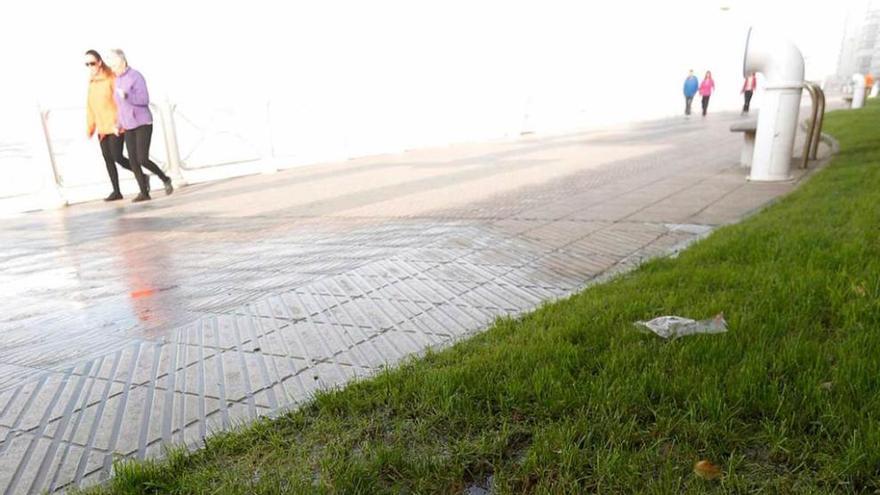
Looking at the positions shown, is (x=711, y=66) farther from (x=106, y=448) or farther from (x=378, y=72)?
(x=106, y=448)

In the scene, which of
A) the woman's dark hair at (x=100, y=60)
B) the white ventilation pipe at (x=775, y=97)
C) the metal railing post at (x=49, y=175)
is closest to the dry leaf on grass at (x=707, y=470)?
the white ventilation pipe at (x=775, y=97)

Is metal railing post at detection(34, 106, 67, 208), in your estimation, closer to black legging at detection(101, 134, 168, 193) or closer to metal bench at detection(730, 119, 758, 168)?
black legging at detection(101, 134, 168, 193)

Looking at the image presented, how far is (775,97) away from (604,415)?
665 centimetres

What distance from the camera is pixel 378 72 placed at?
62.4 ft

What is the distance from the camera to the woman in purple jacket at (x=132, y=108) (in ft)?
31.2

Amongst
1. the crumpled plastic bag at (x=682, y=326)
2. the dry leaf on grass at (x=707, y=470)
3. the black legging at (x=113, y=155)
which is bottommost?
the dry leaf on grass at (x=707, y=470)

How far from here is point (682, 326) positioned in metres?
3.07

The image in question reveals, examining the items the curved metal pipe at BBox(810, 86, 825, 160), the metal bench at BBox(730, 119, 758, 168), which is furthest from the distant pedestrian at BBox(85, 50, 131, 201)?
the curved metal pipe at BBox(810, 86, 825, 160)

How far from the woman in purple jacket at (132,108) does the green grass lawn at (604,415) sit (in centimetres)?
824

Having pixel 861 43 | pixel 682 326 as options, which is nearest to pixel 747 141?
pixel 682 326

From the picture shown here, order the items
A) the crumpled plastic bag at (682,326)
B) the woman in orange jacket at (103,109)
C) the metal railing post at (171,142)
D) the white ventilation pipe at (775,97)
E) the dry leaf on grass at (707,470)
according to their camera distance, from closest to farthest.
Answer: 1. the dry leaf on grass at (707,470)
2. the crumpled plastic bag at (682,326)
3. the white ventilation pipe at (775,97)
4. the woman in orange jacket at (103,109)
5. the metal railing post at (171,142)

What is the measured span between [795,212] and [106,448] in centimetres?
532

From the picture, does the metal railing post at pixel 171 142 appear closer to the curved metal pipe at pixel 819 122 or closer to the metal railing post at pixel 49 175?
the metal railing post at pixel 49 175

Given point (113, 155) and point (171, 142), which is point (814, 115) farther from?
point (171, 142)
